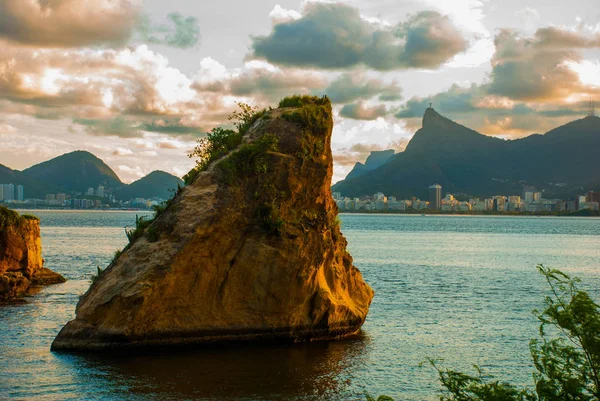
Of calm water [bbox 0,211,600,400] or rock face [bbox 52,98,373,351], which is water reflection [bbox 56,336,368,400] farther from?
rock face [bbox 52,98,373,351]

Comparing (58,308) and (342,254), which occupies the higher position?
(342,254)

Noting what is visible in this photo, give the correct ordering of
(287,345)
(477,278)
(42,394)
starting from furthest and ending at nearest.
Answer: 1. (477,278)
2. (287,345)
3. (42,394)

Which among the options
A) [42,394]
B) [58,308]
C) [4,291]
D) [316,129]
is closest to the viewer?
[42,394]

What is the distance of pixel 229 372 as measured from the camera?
22.7m

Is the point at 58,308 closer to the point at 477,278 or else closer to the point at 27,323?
the point at 27,323

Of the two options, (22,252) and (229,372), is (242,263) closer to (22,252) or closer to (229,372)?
(229,372)

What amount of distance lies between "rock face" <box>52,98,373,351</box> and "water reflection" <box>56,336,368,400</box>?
1.28 meters

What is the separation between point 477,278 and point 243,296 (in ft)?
106

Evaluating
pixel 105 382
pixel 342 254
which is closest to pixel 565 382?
pixel 105 382

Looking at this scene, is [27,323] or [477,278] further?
[477,278]

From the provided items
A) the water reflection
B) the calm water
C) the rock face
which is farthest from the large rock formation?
the water reflection

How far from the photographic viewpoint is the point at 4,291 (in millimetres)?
39688

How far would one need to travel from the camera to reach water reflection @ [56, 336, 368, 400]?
20.5m

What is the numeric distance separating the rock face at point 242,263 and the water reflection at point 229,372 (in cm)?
128
